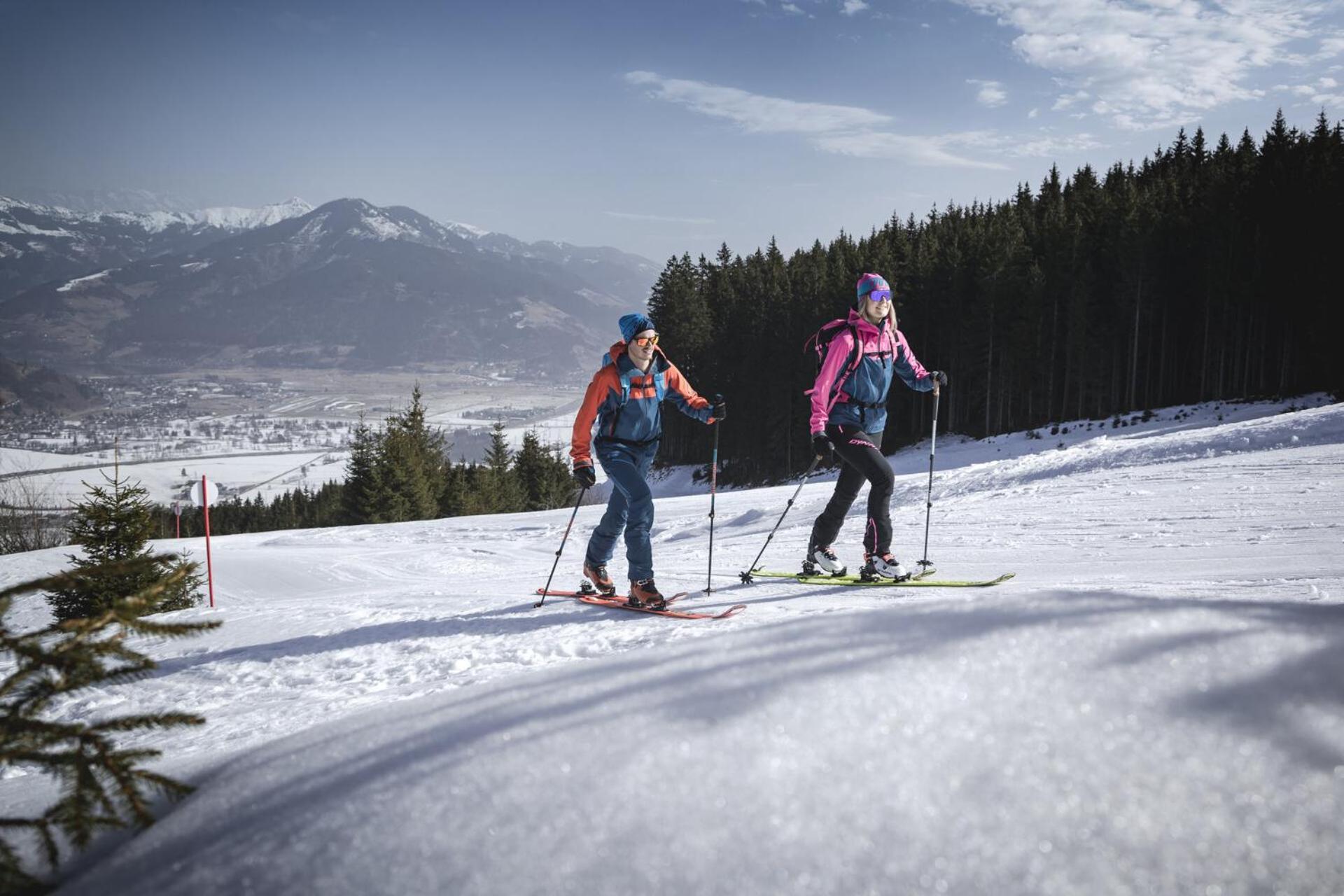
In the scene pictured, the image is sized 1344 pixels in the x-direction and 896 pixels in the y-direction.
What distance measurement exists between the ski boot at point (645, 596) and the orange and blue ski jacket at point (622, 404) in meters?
1.14

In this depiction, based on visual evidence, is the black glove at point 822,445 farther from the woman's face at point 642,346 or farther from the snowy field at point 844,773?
the snowy field at point 844,773

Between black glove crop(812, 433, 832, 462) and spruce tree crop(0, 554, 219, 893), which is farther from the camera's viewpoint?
black glove crop(812, 433, 832, 462)

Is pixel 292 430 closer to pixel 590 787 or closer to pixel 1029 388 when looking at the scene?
pixel 1029 388

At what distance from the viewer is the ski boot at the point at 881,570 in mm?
6645

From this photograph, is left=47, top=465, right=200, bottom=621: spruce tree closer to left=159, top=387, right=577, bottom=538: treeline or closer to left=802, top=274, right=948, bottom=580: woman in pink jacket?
left=802, top=274, right=948, bottom=580: woman in pink jacket

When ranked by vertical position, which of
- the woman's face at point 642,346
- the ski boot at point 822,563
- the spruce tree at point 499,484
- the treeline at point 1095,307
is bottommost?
the spruce tree at point 499,484

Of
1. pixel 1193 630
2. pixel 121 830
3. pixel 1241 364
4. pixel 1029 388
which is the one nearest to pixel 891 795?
pixel 1193 630

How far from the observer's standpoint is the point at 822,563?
7.05 meters

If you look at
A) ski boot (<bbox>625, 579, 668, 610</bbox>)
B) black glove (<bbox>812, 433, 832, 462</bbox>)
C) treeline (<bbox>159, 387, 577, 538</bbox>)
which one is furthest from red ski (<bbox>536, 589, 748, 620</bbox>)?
treeline (<bbox>159, 387, 577, 538</bbox>)

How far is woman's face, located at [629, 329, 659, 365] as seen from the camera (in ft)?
19.1

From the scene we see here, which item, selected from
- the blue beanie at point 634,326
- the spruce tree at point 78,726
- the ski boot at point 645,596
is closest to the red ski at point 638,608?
the ski boot at point 645,596

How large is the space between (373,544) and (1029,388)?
142 feet

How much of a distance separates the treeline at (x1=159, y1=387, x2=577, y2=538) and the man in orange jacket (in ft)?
82.2

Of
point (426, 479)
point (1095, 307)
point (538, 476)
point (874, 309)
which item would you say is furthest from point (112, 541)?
point (1095, 307)
